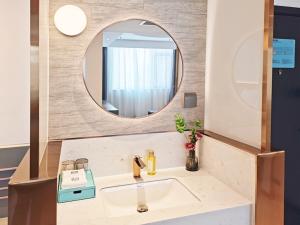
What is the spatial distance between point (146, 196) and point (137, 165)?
184mm

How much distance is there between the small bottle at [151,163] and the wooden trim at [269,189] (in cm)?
63

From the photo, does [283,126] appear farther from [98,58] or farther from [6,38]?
[6,38]

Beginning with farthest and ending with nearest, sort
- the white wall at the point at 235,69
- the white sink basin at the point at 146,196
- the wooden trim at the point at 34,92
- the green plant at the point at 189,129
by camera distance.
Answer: the green plant at the point at 189,129
the white sink basin at the point at 146,196
the white wall at the point at 235,69
the wooden trim at the point at 34,92

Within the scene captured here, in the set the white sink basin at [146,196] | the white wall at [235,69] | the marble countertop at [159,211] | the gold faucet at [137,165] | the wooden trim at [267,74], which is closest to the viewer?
the marble countertop at [159,211]

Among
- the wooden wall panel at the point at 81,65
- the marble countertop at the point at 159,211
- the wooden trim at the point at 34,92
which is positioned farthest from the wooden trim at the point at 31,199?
the wooden wall panel at the point at 81,65

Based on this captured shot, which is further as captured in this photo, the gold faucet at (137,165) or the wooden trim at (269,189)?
the gold faucet at (137,165)

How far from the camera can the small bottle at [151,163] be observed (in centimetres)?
162

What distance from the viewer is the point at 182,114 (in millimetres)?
1757

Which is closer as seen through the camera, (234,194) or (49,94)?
(234,194)

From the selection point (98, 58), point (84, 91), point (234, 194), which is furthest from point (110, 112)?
point (234, 194)

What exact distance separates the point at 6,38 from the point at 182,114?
3.67 ft

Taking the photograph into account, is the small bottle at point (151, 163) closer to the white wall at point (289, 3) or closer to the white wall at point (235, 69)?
the white wall at point (235, 69)

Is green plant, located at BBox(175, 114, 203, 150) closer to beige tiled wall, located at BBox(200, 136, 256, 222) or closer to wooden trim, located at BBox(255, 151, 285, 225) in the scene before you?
beige tiled wall, located at BBox(200, 136, 256, 222)

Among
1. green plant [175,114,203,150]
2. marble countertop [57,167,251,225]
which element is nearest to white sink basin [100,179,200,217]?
marble countertop [57,167,251,225]
